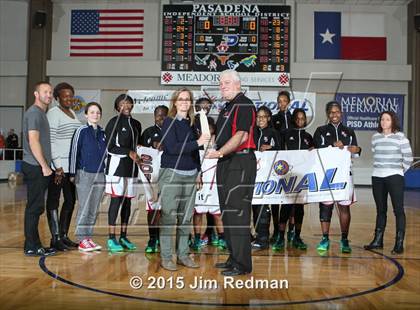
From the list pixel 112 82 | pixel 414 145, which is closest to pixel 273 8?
pixel 112 82

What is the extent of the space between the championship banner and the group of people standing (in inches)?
3.9

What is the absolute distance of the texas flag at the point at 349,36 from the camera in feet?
36.5

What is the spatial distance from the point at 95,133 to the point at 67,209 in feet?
2.51

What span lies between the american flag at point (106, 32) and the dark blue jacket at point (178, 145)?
865cm

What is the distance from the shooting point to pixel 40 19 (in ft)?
35.8

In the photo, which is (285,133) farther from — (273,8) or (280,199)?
(273,8)

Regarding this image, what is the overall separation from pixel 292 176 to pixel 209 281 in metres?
1.77

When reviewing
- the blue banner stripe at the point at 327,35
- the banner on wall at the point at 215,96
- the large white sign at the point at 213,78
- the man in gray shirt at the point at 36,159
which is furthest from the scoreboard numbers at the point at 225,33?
the man in gray shirt at the point at 36,159

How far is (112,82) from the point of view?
11.3 metres

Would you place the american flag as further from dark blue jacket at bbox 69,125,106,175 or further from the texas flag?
dark blue jacket at bbox 69,125,106,175

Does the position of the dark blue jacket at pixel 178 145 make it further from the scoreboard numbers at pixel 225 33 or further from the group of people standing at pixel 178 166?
the scoreboard numbers at pixel 225 33

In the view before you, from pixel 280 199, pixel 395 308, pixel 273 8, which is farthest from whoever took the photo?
pixel 273 8

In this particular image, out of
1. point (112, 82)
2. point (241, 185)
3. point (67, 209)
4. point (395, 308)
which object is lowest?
point (395, 308)

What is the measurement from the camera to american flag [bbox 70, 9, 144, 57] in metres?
10.6
